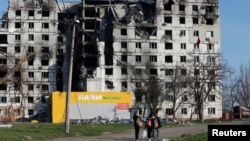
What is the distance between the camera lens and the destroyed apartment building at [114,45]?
97.6 metres

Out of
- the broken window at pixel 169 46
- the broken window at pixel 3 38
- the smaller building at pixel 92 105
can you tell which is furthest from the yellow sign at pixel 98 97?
the broken window at pixel 3 38

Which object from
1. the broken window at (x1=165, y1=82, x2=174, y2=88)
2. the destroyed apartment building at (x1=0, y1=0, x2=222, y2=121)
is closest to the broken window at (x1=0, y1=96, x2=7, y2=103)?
the destroyed apartment building at (x1=0, y1=0, x2=222, y2=121)

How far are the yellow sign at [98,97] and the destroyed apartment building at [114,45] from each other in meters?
22.7

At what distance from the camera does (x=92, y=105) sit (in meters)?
70.8

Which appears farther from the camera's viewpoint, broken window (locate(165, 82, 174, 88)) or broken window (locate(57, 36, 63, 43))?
broken window (locate(57, 36, 63, 43))

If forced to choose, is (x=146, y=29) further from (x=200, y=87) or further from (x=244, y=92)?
(x=244, y=92)

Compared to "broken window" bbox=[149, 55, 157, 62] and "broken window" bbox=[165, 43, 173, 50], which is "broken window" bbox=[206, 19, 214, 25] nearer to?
"broken window" bbox=[165, 43, 173, 50]

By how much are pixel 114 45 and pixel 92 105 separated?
96.0 ft

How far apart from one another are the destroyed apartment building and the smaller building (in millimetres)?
22879

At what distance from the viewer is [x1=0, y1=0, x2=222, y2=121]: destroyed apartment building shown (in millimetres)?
97625

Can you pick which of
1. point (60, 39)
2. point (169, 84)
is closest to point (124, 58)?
point (169, 84)

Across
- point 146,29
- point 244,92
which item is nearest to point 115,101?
point 146,29

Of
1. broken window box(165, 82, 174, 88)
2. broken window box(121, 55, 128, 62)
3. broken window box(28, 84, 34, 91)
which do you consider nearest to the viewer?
broken window box(165, 82, 174, 88)

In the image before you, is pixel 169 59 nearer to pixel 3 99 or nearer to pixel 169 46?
pixel 169 46
